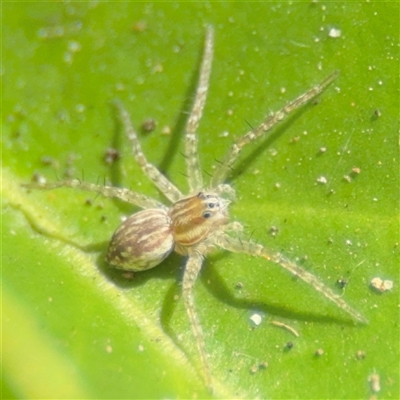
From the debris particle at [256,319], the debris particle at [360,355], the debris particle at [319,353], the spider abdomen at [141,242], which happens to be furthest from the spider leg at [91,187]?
the debris particle at [360,355]

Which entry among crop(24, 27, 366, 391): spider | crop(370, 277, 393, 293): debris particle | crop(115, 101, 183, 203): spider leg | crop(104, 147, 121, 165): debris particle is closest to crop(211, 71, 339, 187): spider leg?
crop(24, 27, 366, 391): spider

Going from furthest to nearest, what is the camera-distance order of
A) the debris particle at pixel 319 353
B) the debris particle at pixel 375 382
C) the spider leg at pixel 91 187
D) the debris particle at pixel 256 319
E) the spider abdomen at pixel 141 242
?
1. the spider leg at pixel 91 187
2. the spider abdomen at pixel 141 242
3. the debris particle at pixel 256 319
4. the debris particle at pixel 319 353
5. the debris particle at pixel 375 382

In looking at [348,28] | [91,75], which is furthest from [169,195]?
[348,28]

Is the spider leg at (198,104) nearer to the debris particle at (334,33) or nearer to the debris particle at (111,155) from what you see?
the debris particle at (111,155)

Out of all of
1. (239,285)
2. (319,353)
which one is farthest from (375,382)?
(239,285)

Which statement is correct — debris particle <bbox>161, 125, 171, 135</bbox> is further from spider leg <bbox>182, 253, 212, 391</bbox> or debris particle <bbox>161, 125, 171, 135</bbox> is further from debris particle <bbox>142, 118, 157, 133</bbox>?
spider leg <bbox>182, 253, 212, 391</bbox>

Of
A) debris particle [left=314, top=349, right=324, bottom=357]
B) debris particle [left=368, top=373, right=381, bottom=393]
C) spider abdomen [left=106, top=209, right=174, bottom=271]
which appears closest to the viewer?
debris particle [left=368, top=373, right=381, bottom=393]
